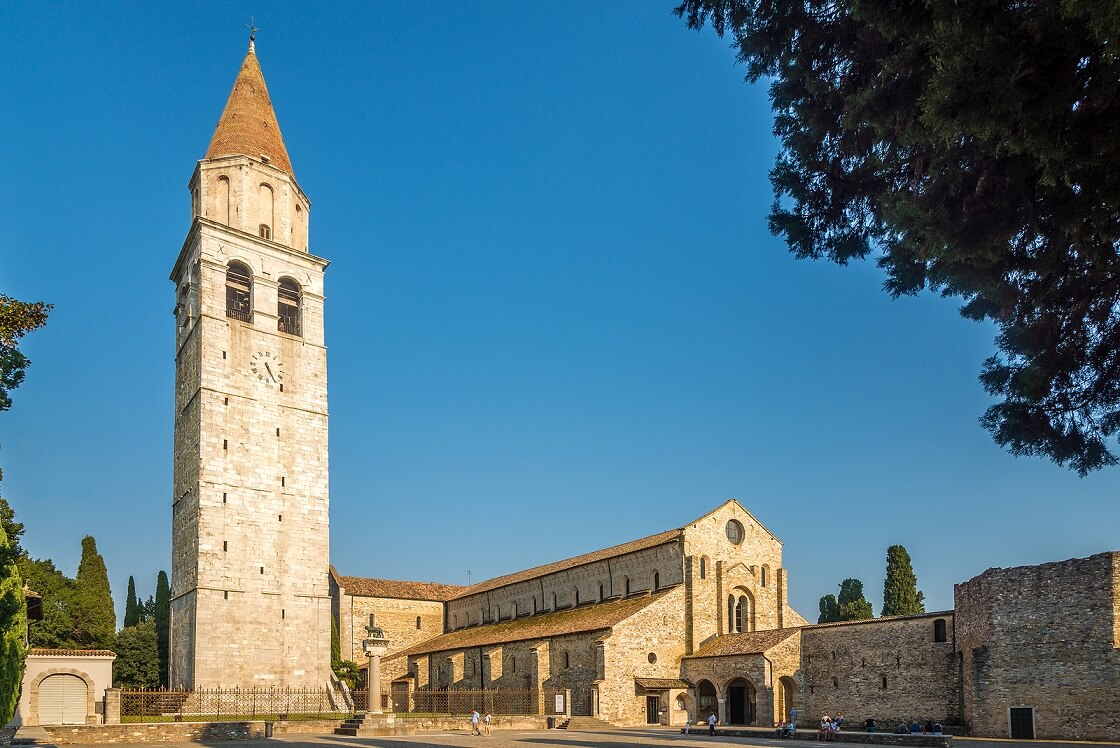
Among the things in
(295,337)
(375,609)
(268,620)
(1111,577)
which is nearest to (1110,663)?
(1111,577)

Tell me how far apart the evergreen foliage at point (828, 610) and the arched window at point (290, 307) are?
46474 millimetres

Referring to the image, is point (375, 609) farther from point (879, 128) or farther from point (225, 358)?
point (879, 128)

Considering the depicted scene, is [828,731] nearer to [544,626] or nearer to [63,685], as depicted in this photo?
[544,626]

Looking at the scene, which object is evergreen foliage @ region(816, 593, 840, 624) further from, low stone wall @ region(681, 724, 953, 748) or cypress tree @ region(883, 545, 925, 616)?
low stone wall @ region(681, 724, 953, 748)

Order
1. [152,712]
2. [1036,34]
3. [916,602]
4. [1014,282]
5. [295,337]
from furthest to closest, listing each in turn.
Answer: [916,602] → [295,337] → [152,712] → [1014,282] → [1036,34]

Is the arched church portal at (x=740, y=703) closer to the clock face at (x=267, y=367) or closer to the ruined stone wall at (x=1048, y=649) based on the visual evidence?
the ruined stone wall at (x=1048, y=649)

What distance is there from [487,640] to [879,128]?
41862 mm

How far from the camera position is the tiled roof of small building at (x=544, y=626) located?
128ft

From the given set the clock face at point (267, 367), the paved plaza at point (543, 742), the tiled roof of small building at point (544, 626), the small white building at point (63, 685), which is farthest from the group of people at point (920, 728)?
the clock face at point (267, 367)

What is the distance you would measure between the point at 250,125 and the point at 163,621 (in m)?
28.8

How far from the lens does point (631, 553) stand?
43000 mm

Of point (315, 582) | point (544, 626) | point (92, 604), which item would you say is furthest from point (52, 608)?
point (544, 626)

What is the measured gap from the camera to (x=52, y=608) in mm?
48500

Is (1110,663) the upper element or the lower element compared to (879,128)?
lower
